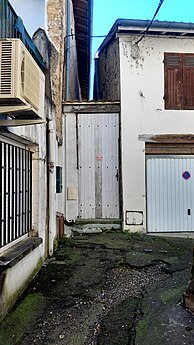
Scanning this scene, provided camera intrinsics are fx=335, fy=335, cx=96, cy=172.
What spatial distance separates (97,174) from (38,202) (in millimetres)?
4369

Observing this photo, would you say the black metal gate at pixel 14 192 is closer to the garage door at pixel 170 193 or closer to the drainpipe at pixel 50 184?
the drainpipe at pixel 50 184

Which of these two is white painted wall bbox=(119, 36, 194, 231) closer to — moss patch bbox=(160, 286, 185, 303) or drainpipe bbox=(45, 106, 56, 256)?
drainpipe bbox=(45, 106, 56, 256)

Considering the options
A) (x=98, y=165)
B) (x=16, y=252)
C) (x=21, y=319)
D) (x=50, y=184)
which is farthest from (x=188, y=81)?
(x=21, y=319)

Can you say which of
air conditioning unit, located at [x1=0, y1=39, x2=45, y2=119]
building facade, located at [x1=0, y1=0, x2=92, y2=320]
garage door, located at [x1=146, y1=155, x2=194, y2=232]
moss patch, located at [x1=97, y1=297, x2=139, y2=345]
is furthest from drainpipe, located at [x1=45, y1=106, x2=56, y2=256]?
Answer: garage door, located at [x1=146, y1=155, x2=194, y2=232]

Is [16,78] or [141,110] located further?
[141,110]

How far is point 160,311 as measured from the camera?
3.80 m

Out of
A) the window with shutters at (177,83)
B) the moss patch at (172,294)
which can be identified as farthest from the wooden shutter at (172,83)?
the moss patch at (172,294)

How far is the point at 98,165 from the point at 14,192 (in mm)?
5473

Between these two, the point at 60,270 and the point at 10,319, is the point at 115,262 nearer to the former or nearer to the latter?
the point at 60,270

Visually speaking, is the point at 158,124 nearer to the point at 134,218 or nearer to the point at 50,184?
the point at 134,218

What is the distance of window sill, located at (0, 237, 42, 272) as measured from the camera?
3.73 m

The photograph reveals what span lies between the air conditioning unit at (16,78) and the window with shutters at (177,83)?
714 centimetres

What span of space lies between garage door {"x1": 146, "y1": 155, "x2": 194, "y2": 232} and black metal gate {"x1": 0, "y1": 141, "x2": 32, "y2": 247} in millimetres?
5167

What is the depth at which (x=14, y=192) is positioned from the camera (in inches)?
185
